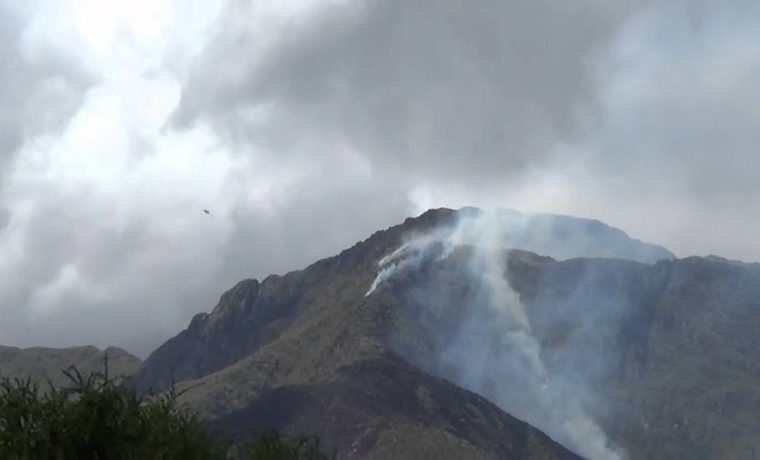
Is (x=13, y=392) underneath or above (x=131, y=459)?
above

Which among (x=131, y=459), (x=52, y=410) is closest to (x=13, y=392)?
(x=52, y=410)

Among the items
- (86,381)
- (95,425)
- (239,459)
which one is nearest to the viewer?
(95,425)

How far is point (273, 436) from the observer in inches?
2360

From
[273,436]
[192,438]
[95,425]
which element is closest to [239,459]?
[273,436]

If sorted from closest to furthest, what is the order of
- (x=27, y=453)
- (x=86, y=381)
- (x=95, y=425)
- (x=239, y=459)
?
(x=27, y=453), (x=95, y=425), (x=86, y=381), (x=239, y=459)

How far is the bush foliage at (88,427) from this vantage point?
45.3 m

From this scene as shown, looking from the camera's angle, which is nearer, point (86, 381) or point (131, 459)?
point (131, 459)

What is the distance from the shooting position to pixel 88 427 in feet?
153

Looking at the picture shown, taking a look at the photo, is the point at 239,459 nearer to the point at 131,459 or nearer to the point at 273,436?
the point at 273,436

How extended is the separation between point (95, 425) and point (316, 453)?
19034 millimetres

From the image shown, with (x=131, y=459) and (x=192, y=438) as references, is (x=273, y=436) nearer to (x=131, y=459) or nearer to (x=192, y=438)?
(x=192, y=438)

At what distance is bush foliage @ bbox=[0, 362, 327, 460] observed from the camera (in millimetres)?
45312

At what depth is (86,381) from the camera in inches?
1976

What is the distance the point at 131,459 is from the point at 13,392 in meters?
5.85
